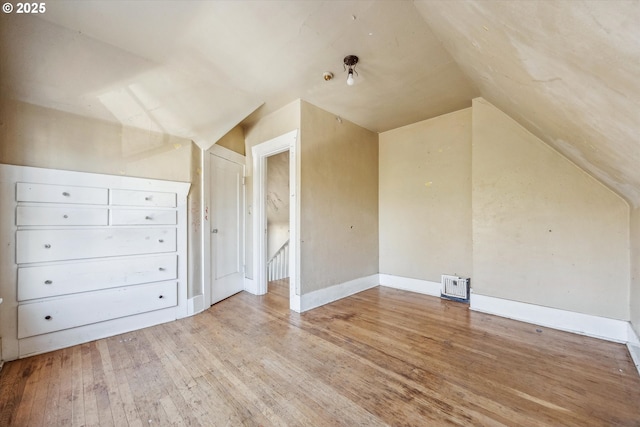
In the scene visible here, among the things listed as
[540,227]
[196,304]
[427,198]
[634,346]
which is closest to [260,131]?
[196,304]

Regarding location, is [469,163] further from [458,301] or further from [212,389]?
[212,389]

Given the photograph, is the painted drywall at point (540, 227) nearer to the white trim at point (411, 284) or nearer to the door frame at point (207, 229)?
the white trim at point (411, 284)

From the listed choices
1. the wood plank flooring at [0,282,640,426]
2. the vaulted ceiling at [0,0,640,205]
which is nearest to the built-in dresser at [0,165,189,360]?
the wood plank flooring at [0,282,640,426]

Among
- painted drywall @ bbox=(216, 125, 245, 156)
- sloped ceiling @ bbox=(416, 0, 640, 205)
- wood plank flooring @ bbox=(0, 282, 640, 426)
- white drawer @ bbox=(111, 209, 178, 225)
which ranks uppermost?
painted drywall @ bbox=(216, 125, 245, 156)

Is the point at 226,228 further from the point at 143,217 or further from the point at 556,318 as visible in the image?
the point at 556,318

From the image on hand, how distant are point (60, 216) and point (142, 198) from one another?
61cm

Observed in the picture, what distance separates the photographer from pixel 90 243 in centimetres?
228

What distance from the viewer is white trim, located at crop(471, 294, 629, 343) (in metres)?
2.28

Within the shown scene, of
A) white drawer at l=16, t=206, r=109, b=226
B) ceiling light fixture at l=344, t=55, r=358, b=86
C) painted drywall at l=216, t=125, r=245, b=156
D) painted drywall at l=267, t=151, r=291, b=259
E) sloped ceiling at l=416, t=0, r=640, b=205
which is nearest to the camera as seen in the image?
sloped ceiling at l=416, t=0, r=640, b=205

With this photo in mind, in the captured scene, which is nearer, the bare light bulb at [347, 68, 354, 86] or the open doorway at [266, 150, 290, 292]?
the bare light bulb at [347, 68, 354, 86]

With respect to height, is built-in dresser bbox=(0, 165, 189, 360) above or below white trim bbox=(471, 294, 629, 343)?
above

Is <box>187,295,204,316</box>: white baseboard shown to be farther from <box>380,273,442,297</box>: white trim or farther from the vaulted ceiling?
<box>380,273,442,297</box>: white trim

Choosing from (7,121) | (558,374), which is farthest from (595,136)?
(7,121)

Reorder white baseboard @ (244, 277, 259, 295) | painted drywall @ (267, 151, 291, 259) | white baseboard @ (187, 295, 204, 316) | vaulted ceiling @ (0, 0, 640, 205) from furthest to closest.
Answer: painted drywall @ (267, 151, 291, 259) → white baseboard @ (244, 277, 259, 295) → white baseboard @ (187, 295, 204, 316) → vaulted ceiling @ (0, 0, 640, 205)
